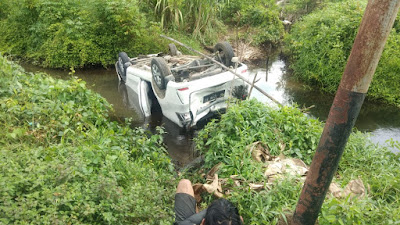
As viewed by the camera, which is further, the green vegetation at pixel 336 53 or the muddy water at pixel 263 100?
the green vegetation at pixel 336 53

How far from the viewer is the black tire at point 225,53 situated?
7379 millimetres

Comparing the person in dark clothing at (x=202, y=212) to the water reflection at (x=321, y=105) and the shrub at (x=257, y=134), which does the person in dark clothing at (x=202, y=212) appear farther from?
the water reflection at (x=321, y=105)

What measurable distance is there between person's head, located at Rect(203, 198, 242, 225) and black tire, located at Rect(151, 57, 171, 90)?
406 cm

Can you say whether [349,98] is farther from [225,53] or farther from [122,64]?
[122,64]

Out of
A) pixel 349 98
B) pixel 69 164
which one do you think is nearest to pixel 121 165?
pixel 69 164

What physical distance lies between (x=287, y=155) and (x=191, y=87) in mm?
2511

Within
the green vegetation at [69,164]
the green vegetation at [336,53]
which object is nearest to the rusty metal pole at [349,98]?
the green vegetation at [69,164]

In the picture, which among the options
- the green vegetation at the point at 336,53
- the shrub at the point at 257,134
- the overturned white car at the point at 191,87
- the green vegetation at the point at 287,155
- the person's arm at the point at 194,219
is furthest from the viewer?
the green vegetation at the point at 336,53

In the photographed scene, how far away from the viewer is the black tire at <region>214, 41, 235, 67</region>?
738 centimetres

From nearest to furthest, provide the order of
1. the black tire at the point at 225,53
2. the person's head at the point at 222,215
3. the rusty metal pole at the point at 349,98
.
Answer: the rusty metal pole at the point at 349,98
the person's head at the point at 222,215
the black tire at the point at 225,53

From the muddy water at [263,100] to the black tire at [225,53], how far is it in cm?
143

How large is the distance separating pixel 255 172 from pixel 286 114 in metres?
1.40

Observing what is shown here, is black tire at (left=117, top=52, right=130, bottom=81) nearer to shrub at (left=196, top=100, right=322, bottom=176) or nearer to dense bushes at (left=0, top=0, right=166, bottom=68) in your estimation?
dense bushes at (left=0, top=0, right=166, bottom=68)

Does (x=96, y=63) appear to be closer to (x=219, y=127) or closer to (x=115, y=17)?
(x=115, y=17)
